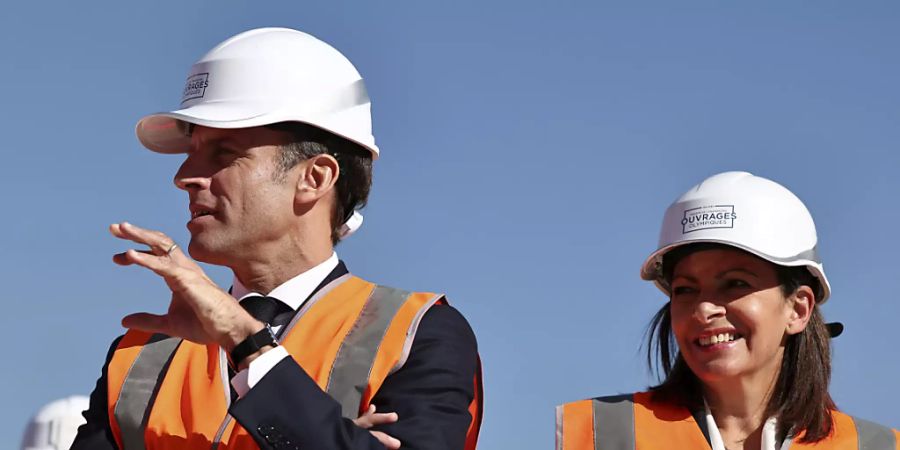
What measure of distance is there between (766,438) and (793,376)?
1.32 ft

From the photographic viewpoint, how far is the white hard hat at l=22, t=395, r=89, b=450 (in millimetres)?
14078

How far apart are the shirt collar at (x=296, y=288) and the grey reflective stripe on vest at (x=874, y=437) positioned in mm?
3111

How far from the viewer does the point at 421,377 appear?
566 cm

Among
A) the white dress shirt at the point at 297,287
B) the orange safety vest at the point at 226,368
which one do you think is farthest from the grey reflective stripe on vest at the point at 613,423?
the white dress shirt at the point at 297,287

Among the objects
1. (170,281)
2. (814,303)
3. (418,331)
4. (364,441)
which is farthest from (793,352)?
(170,281)

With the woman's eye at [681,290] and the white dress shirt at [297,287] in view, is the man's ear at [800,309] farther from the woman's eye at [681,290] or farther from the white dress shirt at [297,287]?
the white dress shirt at [297,287]

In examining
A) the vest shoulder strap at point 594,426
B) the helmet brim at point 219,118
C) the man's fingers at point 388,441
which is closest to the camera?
the man's fingers at point 388,441

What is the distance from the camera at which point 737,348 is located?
7.45 m

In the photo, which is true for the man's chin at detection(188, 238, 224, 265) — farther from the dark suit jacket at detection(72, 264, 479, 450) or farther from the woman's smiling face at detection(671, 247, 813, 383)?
the woman's smiling face at detection(671, 247, 813, 383)

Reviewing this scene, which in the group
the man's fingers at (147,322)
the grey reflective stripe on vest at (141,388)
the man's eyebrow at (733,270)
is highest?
the man's eyebrow at (733,270)

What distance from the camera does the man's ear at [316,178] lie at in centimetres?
624

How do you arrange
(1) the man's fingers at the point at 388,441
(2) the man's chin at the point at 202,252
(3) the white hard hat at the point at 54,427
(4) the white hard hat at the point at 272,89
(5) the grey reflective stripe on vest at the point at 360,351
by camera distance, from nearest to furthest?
(1) the man's fingers at the point at 388,441 → (5) the grey reflective stripe on vest at the point at 360,351 → (2) the man's chin at the point at 202,252 → (4) the white hard hat at the point at 272,89 → (3) the white hard hat at the point at 54,427

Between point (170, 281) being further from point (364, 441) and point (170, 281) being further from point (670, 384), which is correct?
point (670, 384)

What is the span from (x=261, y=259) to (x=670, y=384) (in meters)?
2.70
